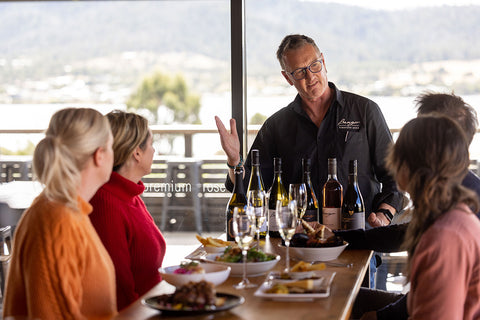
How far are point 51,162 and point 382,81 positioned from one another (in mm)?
2933

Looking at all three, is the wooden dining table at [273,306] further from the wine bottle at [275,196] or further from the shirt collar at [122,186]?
the wine bottle at [275,196]

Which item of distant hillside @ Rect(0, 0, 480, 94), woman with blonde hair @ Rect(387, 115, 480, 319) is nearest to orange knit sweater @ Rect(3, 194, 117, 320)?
woman with blonde hair @ Rect(387, 115, 480, 319)

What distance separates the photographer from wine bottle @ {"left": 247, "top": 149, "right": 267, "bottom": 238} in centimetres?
237

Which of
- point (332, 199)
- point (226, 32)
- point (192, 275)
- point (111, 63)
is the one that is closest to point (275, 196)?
point (332, 199)

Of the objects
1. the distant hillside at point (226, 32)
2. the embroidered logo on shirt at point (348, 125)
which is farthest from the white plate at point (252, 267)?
the distant hillside at point (226, 32)

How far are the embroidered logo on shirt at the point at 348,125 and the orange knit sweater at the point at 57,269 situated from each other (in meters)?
1.52

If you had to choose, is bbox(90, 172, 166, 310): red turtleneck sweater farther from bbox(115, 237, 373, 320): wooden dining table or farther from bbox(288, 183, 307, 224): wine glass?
bbox(288, 183, 307, 224): wine glass

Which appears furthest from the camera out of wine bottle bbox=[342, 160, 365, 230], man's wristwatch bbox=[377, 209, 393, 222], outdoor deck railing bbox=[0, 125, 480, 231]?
outdoor deck railing bbox=[0, 125, 480, 231]

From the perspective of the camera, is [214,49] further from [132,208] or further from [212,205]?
[132,208]

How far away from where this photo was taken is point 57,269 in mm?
1597

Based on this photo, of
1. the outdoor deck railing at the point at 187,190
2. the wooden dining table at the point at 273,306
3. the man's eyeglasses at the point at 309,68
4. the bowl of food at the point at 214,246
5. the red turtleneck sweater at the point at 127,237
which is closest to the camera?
the wooden dining table at the point at 273,306

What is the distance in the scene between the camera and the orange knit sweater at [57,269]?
1.59 meters

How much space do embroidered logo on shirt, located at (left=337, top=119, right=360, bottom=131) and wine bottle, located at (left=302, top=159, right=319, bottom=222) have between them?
0.39 meters

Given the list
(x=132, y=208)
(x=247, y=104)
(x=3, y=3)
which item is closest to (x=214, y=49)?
(x=247, y=104)
